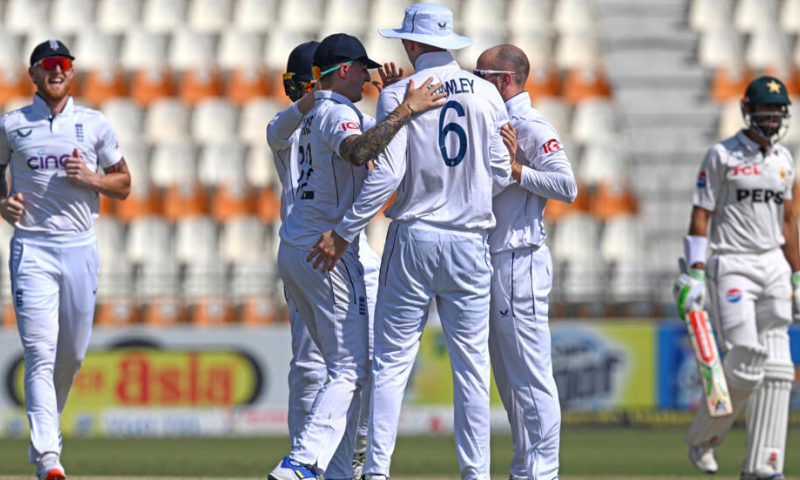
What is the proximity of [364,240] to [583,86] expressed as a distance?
1025 centimetres

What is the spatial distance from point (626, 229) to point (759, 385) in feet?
24.8

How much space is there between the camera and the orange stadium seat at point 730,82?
55.3 ft

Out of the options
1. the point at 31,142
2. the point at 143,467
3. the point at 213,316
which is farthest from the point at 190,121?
the point at 31,142

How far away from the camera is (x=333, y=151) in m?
6.10

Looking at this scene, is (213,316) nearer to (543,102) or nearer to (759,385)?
(543,102)

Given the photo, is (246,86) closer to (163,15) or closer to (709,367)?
(163,15)

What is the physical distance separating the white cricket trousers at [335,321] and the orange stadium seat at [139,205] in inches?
368

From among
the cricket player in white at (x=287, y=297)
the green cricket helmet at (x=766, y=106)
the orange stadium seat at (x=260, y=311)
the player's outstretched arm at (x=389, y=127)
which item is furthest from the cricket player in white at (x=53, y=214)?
the orange stadium seat at (x=260, y=311)

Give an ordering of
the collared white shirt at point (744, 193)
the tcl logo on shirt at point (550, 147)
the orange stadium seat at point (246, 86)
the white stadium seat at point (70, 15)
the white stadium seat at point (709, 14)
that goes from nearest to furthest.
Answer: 1. the tcl logo on shirt at point (550, 147)
2. the collared white shirt at point (744, 193)
3. the orange stadium seat at point (246, 86)
4. the white stadium seat at point (70, 15)
5. the white stadium seat at point (709, 14)

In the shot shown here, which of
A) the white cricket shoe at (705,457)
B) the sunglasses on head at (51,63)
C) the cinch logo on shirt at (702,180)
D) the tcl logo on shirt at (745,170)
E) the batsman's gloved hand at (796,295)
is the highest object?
the sunglasses on head at (51,63)

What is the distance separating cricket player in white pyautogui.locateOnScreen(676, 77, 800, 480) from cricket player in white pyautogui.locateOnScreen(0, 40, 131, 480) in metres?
3.52

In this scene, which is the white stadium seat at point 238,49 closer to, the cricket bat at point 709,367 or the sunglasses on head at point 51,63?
the sunglasses on head at point 51,63

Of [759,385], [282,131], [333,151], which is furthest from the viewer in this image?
[759,385]

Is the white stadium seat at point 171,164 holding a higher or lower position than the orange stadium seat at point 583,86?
lower
